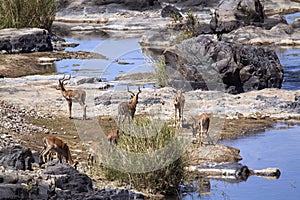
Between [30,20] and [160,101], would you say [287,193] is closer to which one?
[160,101]

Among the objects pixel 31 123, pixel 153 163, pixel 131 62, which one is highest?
pixel 153 163

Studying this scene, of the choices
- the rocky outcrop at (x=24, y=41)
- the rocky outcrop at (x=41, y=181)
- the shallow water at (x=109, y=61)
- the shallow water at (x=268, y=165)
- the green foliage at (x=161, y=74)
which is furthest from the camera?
the rocky outcrop at (x=24, y=41)

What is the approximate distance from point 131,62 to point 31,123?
12541 mm

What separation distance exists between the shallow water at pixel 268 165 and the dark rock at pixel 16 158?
235 cm

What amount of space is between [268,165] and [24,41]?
18983 millimetres

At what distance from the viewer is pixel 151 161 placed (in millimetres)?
10867

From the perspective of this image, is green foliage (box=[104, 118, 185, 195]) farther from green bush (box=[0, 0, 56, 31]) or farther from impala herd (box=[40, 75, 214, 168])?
green bush (box=[0, 0, 56, 31])

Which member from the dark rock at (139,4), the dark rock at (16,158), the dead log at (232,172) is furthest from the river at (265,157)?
the dark rock at (139,4)

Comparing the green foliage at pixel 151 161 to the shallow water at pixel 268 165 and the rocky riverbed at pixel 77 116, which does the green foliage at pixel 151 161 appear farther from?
the shallow water at pixel 268 165

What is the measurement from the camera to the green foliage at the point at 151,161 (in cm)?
1093

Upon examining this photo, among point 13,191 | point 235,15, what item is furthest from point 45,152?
point 235,15

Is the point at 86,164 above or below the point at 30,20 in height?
above

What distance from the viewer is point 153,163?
10.9 meters

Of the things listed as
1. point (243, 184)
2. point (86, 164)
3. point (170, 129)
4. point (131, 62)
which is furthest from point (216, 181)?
point (131, 62)
